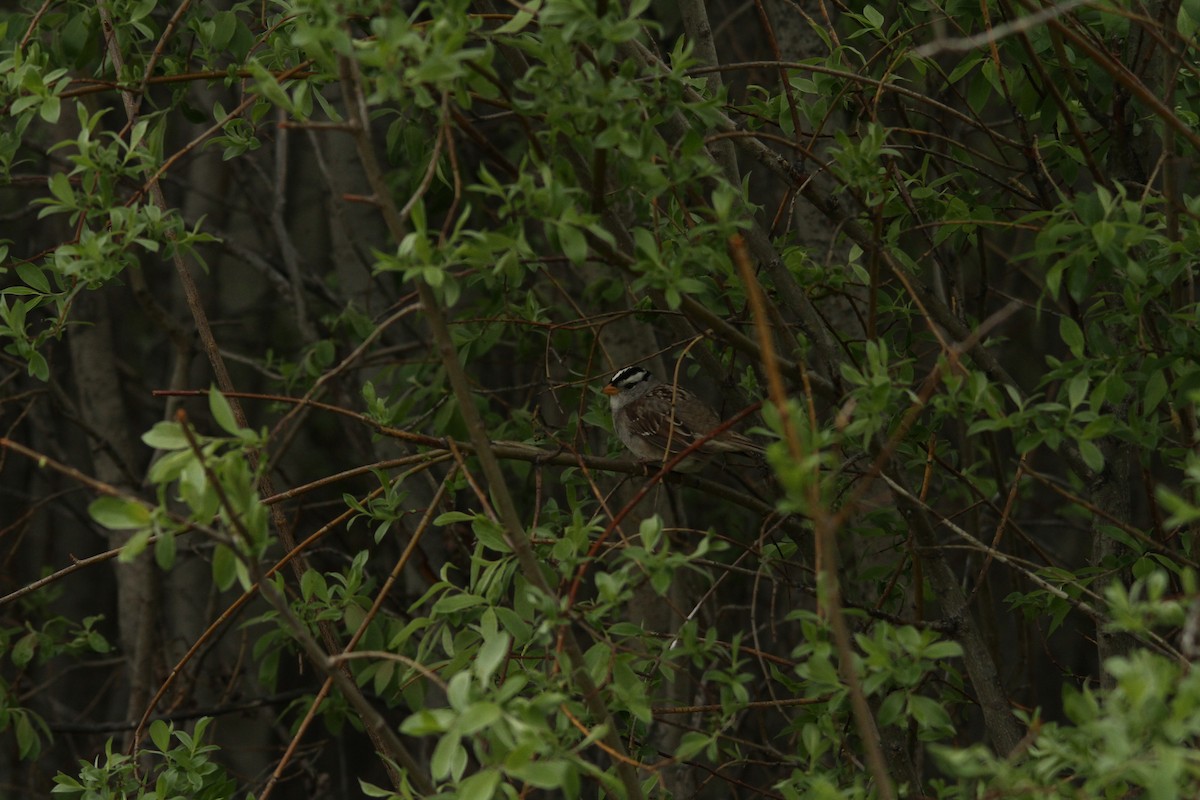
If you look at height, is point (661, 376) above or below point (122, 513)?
below

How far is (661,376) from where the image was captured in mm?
5125

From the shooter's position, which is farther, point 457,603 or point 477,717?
point 457,603

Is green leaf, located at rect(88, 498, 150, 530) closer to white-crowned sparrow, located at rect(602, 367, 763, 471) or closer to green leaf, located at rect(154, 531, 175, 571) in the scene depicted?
green leaf, located at rect(154, 531, 175, 571)

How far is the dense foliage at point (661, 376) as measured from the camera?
2129 mm

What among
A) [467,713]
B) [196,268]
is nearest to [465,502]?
[196,268]

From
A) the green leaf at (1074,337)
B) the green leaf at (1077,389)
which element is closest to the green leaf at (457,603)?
the green leaf at (1077,389)

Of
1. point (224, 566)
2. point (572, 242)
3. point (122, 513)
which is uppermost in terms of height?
point (572, 242)

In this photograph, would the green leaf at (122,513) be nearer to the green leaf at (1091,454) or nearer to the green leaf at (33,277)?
the green leaf at (33,277)

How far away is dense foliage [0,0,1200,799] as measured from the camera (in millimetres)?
2129

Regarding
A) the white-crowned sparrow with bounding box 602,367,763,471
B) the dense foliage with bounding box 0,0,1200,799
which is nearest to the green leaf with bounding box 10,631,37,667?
the dense foliage with bounding box 0,0,1200,799

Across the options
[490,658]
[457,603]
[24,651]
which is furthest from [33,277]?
[24,651]

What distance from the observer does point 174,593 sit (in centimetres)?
611

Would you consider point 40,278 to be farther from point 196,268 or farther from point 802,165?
point 196,268

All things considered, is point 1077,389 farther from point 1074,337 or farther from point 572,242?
point 572,242
